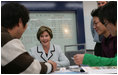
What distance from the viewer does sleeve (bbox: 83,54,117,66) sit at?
3.70 feet

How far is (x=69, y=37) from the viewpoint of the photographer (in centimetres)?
386

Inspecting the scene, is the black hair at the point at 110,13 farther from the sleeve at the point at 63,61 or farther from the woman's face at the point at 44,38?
the woman's face at the point at 44,38

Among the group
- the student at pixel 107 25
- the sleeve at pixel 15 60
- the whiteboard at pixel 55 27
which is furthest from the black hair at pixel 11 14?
the whiteboard at pixel 55 27

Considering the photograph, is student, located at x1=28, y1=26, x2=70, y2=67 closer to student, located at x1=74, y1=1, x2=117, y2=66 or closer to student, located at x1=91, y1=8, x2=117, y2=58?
student, located at x1=91, y1=8, x2=117, y2=58

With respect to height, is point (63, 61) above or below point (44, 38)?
below

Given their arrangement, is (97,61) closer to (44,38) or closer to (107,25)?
(107,25)

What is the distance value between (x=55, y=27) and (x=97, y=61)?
269cm

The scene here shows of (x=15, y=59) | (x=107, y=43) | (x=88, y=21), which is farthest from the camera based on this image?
(x=88, y=21)

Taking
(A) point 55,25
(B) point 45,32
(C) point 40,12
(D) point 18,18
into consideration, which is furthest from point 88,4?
(D) point 18,18

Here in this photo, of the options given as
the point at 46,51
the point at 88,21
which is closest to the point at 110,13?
the point at 46,51

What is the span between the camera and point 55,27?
3789 mm

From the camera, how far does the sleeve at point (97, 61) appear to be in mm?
1127

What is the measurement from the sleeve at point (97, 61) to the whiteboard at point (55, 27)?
2.60 metres

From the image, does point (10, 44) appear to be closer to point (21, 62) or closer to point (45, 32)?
point (21, 62)
